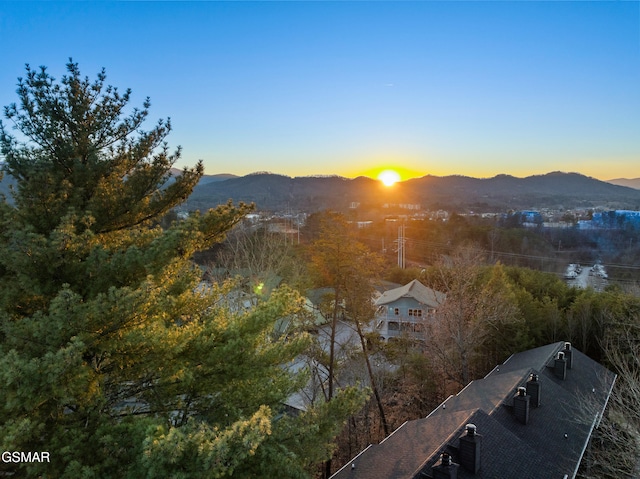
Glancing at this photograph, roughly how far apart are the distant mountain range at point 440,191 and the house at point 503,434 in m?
39.7

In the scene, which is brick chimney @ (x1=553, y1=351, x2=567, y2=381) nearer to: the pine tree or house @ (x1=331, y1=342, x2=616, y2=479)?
house @ (x1=331, y1=342, x2=616, y2=479)

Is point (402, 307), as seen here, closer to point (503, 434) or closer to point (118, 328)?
point (503, 434)

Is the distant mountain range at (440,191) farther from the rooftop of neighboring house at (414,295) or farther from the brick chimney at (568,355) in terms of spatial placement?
the brick chimney at (568,355)

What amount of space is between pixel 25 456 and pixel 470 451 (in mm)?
7270

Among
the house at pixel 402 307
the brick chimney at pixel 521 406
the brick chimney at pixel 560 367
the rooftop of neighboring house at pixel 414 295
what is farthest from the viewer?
the rooftop of neighboring house at pixel 414 295

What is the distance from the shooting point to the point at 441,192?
72.1 metres

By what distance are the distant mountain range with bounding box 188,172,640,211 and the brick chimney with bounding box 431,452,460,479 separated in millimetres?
43997

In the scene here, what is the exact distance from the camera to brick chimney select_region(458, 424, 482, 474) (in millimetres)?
7465

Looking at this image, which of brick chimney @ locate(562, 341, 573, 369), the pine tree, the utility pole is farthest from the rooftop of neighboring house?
the pine tree

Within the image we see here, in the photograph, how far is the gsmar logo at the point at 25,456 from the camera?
157 inches

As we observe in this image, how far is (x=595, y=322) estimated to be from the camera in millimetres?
18078

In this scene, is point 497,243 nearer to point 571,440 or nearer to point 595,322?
point 595,322

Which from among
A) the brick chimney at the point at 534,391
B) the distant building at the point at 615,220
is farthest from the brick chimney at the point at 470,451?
the distant building at the point at 615,220

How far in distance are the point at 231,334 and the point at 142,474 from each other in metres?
1.94
